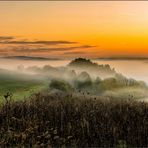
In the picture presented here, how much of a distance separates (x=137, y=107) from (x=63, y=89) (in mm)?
11293

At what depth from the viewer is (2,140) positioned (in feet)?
58.2

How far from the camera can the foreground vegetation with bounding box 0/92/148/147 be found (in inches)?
707

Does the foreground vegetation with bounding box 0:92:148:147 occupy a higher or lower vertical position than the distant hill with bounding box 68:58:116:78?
lower

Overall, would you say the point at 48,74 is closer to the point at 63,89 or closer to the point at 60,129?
the point at 63,89

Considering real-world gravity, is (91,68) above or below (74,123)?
above

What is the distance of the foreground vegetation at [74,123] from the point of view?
1795cm

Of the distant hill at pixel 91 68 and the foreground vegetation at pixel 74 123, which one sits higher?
the distant hill at pixel 91 68

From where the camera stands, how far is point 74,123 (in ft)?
64.6

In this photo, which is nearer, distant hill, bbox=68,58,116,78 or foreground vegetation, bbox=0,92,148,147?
foreground vegetation, bbox=0,92,148,147

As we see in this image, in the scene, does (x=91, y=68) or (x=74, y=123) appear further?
(x=91, y=68)

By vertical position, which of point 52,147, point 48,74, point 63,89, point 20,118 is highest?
point 48,74

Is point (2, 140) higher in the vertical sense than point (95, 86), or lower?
lower

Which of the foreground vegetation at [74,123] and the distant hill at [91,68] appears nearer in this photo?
the foreground vegetation at [74,123]

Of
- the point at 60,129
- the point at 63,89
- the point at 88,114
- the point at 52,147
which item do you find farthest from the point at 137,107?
the point at 63,89
